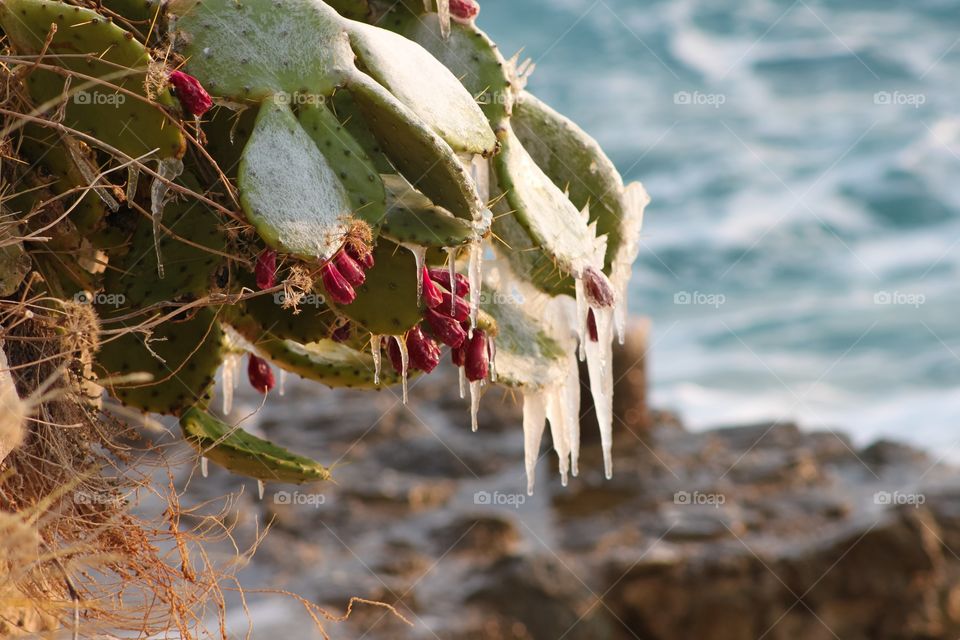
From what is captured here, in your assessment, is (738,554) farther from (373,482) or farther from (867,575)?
(373,482)

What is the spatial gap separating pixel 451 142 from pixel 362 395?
20.2ft

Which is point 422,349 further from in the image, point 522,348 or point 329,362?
point 329,362

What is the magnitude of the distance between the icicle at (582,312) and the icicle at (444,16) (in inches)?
20.8

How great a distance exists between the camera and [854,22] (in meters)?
21.0

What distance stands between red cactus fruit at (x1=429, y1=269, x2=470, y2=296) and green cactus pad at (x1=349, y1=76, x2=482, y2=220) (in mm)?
229

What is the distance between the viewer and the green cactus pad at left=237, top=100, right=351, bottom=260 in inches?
66.9

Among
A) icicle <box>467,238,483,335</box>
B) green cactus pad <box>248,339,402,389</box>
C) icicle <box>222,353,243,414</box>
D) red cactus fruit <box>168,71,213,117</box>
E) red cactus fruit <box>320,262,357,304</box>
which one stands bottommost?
icicle <box>222,353,243,414</box>

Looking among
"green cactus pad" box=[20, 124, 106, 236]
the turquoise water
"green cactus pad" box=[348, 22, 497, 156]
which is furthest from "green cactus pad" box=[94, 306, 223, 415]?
the turquoise water

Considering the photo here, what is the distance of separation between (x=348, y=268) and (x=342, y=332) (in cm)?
45

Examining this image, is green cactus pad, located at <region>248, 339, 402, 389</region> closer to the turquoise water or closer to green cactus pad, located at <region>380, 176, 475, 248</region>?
green cactus pad, located at <region>380, 176, 475, 248</region>

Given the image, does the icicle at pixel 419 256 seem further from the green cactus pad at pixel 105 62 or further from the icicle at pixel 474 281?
the green cactus pad at pixel 105 62

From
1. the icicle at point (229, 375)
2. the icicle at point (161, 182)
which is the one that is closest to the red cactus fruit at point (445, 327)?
the icicle at point (161, 182)

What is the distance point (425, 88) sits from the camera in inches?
75.2

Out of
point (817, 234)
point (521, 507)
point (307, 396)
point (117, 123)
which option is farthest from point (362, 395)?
point (817, 234)
